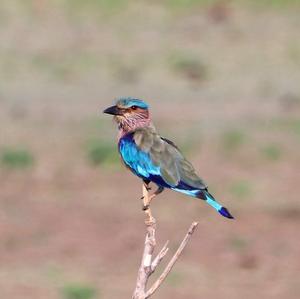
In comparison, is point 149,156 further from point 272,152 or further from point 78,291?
point 272,152

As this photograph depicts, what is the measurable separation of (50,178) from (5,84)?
7.79 meters

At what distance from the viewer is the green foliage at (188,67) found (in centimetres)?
2731

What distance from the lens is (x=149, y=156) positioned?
19.0ft

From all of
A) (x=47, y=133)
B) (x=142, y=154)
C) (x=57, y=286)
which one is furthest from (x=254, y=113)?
(x=142, y=154)

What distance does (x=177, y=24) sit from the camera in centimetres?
3070

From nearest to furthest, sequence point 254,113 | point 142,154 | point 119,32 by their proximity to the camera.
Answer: point 142,154, point 254,113, point 119,32

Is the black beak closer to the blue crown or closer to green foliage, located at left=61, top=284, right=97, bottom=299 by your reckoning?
the blue crown

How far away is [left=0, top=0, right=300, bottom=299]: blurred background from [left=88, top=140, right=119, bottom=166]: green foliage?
0.08ft

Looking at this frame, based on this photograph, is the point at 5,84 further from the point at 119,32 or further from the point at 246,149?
the point at 246,149

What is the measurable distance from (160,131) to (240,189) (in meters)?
3.60

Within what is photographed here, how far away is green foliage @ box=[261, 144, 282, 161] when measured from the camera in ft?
63.9

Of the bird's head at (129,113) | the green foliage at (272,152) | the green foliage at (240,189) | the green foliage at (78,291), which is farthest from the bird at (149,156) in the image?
the green foliage at (272,152)

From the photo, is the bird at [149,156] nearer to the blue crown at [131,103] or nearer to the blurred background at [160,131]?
the blue crown at [131,103]

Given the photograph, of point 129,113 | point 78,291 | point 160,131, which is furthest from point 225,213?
point 160,131
